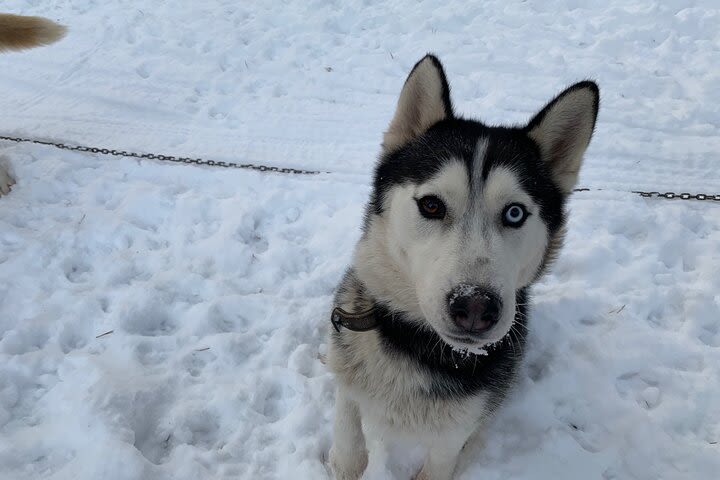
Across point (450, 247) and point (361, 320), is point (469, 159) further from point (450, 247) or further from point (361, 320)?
point (361, 320)

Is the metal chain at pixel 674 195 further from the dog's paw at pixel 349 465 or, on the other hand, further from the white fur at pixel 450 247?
the dog's paw at pixel 349 465

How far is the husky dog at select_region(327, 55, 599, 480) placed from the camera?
192 cm

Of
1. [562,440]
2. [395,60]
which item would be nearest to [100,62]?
[395,60]

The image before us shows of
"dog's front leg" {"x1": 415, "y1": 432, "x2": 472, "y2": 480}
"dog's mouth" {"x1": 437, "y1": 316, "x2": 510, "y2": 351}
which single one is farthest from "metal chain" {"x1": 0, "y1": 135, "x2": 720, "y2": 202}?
"dog's mouth" {"x1": 437, "y1": 316, "x2": 510, "y2": 351}

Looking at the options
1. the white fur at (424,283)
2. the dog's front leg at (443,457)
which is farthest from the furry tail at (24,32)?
the dog's front leg at (443,457)

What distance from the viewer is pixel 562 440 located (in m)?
2.67

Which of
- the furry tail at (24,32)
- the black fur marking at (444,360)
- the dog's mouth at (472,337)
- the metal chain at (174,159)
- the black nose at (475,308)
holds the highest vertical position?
the furry tail at (24,32)

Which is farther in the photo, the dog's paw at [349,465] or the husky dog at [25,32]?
the husky dog at [25,32]

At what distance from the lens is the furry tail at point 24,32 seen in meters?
3.70

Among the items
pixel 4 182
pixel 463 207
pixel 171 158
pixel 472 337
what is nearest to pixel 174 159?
pixel 171 158

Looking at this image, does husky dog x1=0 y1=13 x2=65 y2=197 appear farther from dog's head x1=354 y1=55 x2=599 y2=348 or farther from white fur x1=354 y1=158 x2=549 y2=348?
white fur x1=354 y1=158 x2=549 y2=348

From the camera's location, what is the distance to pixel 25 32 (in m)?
3.73

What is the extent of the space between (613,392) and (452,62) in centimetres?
432

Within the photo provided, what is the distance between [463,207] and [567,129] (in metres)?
0.69
